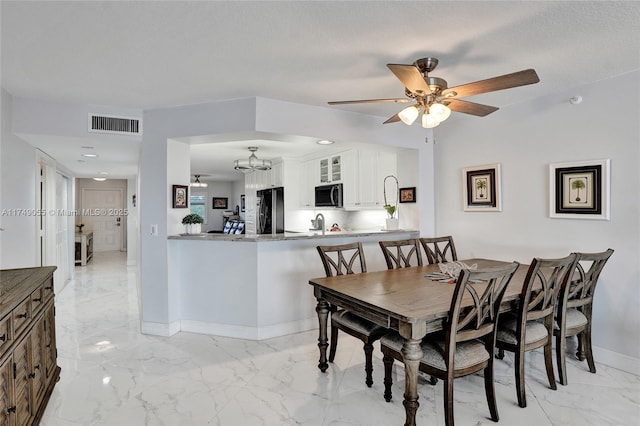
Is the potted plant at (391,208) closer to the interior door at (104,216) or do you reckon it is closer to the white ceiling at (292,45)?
the white ceiling at (292,45)

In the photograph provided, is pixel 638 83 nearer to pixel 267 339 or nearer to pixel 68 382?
pixel 267 339

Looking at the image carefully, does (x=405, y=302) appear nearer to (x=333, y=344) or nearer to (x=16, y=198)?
(x=333, y=344)

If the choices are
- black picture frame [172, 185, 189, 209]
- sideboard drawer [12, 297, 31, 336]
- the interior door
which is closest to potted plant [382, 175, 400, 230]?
black picture frame [172, 185, 189, 209]

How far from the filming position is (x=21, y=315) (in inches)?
66.1

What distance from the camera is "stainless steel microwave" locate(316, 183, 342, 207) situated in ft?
16.8

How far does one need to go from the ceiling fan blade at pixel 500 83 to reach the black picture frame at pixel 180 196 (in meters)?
2.52

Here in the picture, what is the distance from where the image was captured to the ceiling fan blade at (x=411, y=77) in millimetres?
1794

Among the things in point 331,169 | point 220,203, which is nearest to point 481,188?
point 331,169

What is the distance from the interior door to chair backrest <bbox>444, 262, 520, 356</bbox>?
9.92 metres

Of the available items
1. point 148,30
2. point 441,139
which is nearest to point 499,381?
point 441,139

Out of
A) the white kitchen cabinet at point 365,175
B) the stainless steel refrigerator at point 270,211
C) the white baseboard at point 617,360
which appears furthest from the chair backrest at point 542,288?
the stainless steel refrigerator at point 270,211

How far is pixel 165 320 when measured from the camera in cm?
333

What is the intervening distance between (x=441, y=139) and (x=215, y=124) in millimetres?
2507

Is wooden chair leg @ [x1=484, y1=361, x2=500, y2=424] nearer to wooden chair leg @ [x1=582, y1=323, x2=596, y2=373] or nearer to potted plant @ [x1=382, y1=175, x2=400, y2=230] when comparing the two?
wooden chair leg @ [x1=582, y1=323, x2=596, y2=373]
